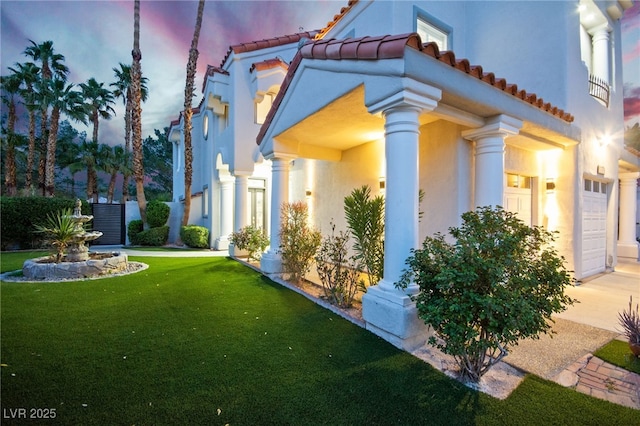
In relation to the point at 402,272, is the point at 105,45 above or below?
above

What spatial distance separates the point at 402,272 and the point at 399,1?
275 inches

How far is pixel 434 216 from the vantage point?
6.41m

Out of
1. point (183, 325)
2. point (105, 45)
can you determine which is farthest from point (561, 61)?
point (105, 45)

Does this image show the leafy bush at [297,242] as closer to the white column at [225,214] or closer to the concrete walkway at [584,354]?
the concrete walkway at [584,354]

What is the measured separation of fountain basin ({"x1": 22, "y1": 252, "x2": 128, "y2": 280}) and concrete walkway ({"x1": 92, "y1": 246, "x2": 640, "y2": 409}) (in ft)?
30.4

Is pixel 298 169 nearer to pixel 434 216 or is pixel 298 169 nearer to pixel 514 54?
pixel 434 216

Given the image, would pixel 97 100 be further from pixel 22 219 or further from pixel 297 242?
pixel 297 242

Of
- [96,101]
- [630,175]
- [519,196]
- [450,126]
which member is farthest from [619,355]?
[96,101]

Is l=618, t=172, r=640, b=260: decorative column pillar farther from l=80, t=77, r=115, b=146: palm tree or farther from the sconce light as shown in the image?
l=80, t=77, r=115, b=146: palm tree

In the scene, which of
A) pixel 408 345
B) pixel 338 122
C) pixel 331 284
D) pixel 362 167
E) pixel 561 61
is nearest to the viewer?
pixel 408 345

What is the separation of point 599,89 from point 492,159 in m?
6.61

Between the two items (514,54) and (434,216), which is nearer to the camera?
(434,216)

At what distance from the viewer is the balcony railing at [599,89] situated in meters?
8.36

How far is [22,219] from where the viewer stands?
41.5 feet
